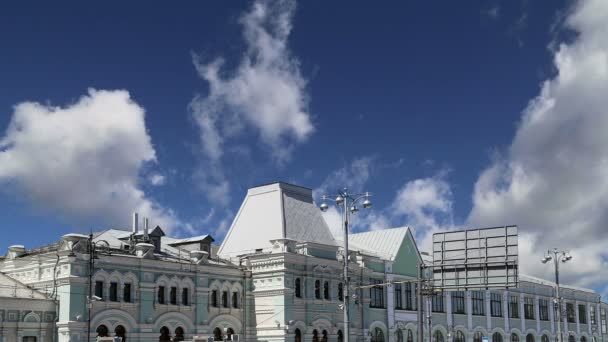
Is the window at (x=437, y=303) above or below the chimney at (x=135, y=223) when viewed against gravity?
below

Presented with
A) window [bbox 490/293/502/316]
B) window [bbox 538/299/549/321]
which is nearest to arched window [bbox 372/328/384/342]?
window [bbox 490/293/502/316]

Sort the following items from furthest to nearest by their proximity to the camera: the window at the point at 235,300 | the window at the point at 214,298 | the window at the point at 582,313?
the window at the point at 582,313 → the window at the point at 235,300 → the window at the point at 214,298

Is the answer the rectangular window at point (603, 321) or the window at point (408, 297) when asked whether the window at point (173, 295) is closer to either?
the window at point (408, 297)

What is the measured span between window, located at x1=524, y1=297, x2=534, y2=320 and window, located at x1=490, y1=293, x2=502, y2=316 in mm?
6546

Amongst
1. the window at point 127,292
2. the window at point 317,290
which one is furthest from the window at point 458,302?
the window at point 127,292

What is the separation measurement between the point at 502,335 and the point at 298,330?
36175 millimetres

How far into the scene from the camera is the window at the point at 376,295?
67850 millimetres

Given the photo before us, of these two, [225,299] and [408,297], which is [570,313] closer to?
[408,297]

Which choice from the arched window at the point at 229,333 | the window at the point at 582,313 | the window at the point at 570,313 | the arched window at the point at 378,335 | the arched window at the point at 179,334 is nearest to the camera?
the arched window at the point at 179,334

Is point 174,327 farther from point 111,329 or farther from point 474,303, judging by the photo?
point 474,303

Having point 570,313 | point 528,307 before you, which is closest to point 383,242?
point 528,307

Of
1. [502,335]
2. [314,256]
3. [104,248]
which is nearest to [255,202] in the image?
[314,256]

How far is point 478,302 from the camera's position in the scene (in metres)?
84.1

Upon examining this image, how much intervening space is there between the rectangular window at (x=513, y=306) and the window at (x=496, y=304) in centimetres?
240
